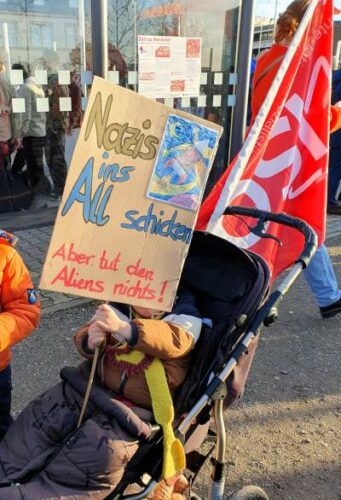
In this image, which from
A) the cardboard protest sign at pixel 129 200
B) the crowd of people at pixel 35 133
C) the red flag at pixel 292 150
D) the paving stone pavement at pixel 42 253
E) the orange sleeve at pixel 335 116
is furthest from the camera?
the crowd of people at pixel 35 133

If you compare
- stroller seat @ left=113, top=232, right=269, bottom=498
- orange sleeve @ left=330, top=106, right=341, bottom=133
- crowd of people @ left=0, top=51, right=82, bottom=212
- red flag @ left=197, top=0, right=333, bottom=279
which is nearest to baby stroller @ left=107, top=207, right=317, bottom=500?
stroller seat @ left=113, top=232, right=269, bottom=498

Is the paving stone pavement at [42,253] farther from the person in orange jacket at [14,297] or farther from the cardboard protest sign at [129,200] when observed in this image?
the cardboard protest sign at [129,200]

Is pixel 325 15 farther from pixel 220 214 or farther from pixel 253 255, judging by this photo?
pixel 253 255

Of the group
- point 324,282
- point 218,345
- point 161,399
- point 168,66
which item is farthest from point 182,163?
point 168,66

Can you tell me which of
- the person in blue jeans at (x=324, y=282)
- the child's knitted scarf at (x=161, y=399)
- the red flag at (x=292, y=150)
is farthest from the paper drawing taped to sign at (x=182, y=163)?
the person in blue jeans at (x=324, y=282)

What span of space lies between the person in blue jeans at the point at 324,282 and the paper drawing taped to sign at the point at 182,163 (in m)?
2.36

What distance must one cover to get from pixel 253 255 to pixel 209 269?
222 mm

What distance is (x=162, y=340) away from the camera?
1.97 m

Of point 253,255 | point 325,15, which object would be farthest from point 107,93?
point 325,15

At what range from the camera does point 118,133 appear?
1.76m

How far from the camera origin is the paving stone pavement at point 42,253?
14.4 feet

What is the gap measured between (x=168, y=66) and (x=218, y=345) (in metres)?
3.81

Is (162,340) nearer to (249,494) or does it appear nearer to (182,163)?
(182,163)

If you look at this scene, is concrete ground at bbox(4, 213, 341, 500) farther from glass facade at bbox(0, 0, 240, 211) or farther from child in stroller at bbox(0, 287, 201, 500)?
glass facade at bbox(0, 0, 240, 211)
